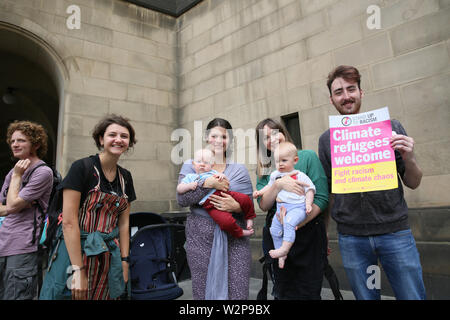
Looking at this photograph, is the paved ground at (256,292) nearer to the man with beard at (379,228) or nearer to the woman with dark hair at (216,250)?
the woman with dark hair at (216,250)

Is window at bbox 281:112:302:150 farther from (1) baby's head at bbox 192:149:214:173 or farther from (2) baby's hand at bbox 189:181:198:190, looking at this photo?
(2) baby's hand at bbox 189:181:198:190

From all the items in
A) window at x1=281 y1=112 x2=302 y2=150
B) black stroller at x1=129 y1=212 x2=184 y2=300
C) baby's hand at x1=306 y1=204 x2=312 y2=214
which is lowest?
black stroller at x1=129 y1=212 x2=184 y2=300

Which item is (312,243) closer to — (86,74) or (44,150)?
(44,150)

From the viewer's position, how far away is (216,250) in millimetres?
2047

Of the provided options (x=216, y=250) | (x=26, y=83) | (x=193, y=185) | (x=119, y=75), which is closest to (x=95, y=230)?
(x=193, y=185)

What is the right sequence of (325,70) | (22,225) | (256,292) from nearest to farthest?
(22,225)
(256,292)
(325,70)

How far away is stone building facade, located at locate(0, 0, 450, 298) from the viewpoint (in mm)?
3342

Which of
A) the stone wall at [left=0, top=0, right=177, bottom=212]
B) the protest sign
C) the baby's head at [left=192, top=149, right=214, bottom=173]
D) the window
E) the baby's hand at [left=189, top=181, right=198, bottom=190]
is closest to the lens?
the protest sign

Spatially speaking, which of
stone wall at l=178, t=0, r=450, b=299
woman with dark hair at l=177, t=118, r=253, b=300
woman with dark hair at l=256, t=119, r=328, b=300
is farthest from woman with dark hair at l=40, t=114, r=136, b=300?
stone wall at l=178, t=0, r=450, b=299

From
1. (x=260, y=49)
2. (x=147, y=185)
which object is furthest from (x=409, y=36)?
(x=147, y=185)

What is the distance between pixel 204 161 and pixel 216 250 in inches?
29.2

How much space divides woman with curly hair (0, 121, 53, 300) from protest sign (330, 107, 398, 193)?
253 centimetres

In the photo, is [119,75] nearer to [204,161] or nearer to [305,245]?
[204,161]

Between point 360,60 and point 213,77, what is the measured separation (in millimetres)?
3028
